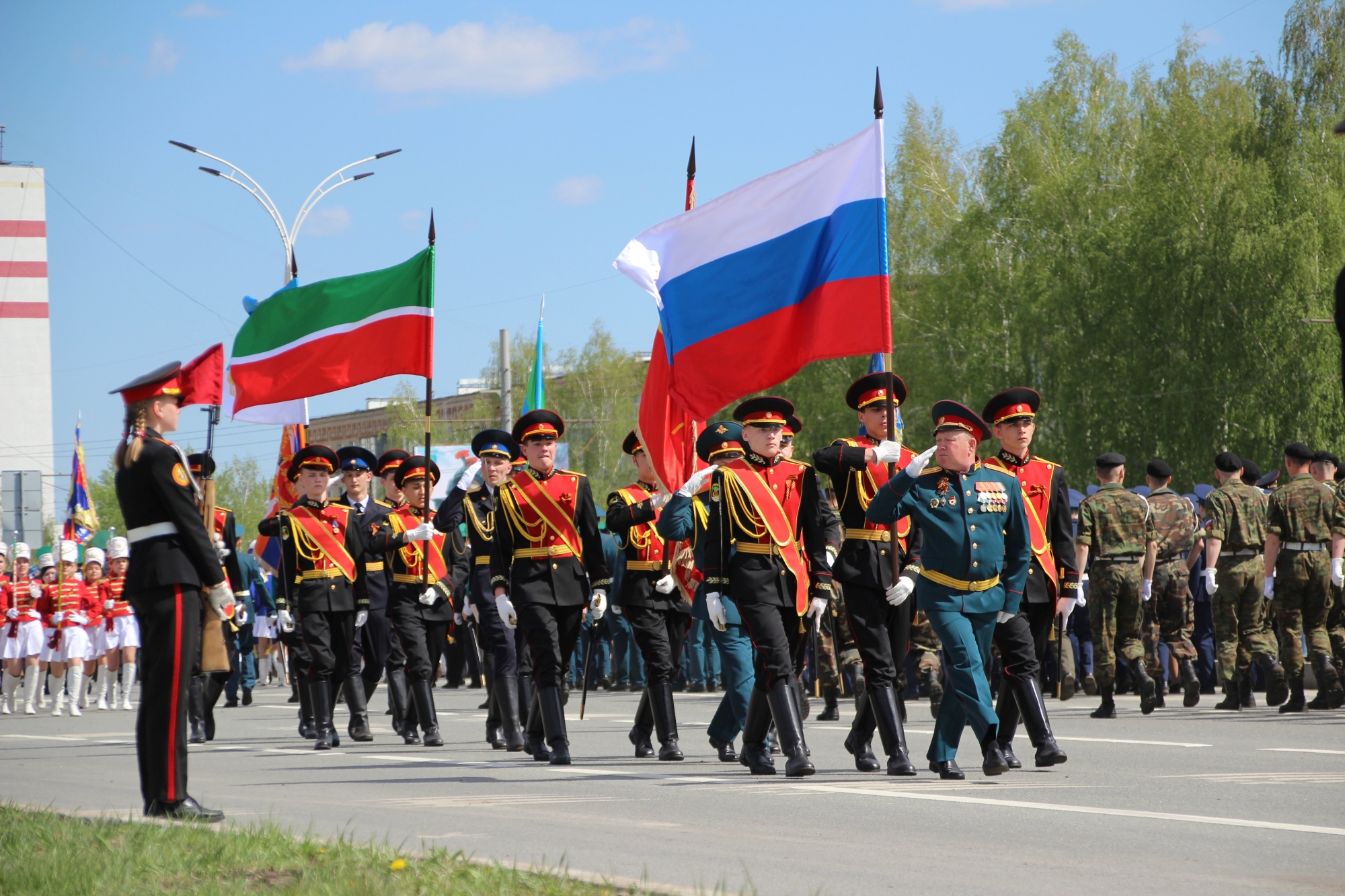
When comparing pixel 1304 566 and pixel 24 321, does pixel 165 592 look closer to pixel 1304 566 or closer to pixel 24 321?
pixel 1304 566

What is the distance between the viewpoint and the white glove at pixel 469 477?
13.4 meters

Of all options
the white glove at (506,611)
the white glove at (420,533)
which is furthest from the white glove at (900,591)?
the white glove at (420,533)

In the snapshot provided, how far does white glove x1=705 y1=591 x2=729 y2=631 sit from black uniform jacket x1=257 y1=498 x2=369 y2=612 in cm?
445

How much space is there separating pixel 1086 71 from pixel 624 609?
3541 centimetres


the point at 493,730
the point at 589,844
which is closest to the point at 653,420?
the point at 493,730

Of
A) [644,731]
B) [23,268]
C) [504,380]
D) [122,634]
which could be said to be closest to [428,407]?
[644,731]

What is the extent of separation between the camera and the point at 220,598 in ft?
26.0

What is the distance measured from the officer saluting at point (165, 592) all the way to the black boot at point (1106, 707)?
839 cm

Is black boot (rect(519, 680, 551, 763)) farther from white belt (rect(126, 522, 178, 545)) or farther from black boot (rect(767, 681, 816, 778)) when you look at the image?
white belt (rect(126, 522, 178, 545))

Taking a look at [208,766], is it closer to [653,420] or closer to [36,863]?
[653,420]

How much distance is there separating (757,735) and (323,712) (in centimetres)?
451

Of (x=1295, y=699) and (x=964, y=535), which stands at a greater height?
(x=964, y=535)

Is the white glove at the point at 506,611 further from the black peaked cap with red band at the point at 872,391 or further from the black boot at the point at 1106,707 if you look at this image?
the black boot at the point at 1106,707

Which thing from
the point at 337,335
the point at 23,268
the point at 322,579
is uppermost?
the point at 23,268
